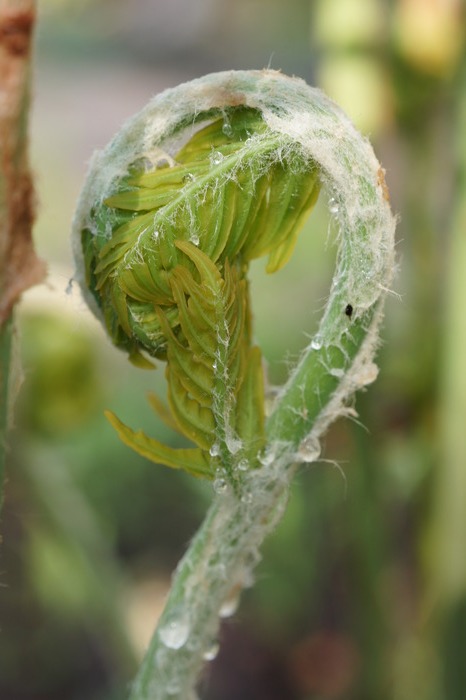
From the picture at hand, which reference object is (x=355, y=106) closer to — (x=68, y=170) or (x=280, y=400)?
(x=280, y=400)

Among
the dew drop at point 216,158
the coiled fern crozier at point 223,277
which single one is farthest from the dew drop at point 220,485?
the dew drop at point 216,158

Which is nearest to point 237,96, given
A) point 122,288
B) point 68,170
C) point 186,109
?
point 186,109

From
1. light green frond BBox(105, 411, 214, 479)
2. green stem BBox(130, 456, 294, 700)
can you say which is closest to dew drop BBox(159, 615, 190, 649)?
green stem BBox(130, 456, 294, 700)

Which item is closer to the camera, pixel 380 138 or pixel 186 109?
pixel 186 109

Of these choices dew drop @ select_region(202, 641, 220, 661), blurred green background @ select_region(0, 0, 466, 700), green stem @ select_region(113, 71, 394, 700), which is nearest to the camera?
green stem @ select_region(113, 71, 394, 700)

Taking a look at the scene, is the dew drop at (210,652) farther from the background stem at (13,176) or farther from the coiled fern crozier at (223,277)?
the background stem at (13,176)

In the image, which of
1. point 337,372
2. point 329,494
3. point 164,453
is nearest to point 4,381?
point 164,453

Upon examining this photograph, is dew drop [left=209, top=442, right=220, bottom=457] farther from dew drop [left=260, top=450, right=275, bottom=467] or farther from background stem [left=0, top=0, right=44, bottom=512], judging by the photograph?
background stem [left=0, top=0, right=44, bottom=512]
